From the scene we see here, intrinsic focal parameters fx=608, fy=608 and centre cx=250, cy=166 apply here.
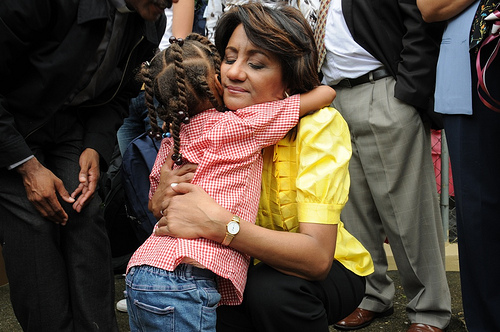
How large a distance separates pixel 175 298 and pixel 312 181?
0.59 m

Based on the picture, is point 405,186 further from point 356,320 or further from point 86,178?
point 86,178

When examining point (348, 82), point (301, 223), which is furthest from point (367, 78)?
point (301, 223)

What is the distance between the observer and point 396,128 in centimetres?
310

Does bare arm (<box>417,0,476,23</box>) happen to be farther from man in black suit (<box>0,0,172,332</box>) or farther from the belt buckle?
man in black suit (<box>0,0,172,332</box>)

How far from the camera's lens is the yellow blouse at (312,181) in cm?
204

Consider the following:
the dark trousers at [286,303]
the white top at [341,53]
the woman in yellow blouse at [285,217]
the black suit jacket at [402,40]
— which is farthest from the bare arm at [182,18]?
the dark trousers at [286,303]

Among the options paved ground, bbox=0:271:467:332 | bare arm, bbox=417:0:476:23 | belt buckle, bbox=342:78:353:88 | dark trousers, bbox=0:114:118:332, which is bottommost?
paved ground, bbox=0:271:467:332

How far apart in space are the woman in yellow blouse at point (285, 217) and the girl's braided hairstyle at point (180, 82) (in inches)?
3.0

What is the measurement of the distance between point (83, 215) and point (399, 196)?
5.22 feet

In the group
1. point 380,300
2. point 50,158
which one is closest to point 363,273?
point 380,300

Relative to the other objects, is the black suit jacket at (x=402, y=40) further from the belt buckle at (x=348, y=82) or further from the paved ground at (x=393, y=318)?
the paved ground at (x=393, y=318)

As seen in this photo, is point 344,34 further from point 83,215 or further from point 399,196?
point 83,215

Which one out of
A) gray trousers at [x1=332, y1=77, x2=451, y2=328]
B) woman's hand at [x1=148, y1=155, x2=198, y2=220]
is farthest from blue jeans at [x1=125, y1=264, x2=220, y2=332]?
gray trousers at [x1=332, y1=77, x2=451, y2=328]

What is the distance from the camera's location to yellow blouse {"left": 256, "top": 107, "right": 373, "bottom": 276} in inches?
80.2
